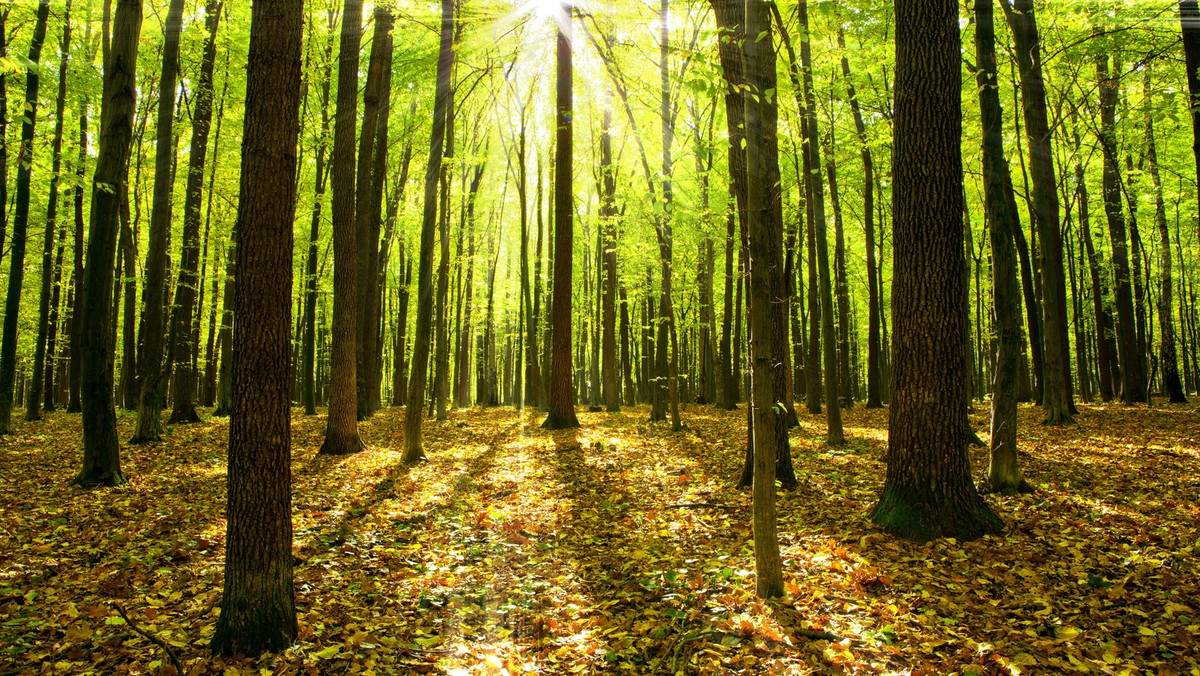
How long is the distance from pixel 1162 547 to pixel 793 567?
3.23 m

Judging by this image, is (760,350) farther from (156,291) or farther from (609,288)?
(609,288)

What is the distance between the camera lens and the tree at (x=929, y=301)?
Result: 5.64m

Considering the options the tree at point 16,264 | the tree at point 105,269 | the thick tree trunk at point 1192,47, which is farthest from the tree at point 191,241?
the thick tree trunk at point 1192,47

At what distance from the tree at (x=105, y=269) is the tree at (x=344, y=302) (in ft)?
11.0

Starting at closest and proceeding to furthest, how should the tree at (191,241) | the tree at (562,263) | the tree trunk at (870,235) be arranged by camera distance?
the tree at (562,263) → the tree trunk at (870,235) → the tree at (191,241)

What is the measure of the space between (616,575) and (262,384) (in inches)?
137

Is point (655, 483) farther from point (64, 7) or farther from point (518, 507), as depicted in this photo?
point (64, 7)

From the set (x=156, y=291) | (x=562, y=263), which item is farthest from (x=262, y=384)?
(x=562, y=263)

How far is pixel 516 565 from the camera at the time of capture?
18.9ft

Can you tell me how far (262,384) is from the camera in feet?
12.2

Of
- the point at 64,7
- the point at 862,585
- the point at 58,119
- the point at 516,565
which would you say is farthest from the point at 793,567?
the point at 64,7

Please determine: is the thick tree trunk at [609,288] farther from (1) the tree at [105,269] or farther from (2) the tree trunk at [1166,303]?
(2) the tree trunk at [1166,303]

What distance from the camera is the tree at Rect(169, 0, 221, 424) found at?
1506cm

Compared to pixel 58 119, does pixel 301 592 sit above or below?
below
